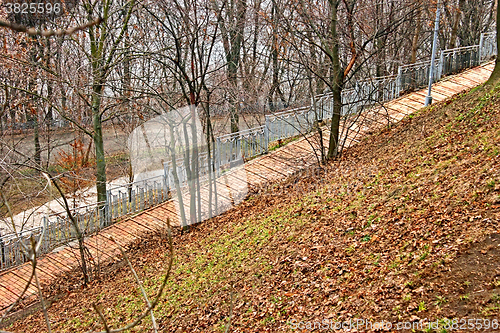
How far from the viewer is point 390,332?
4.69 m

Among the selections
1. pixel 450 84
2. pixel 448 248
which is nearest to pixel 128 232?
pixel 448 248

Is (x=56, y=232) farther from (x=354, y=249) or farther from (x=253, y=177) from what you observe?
(x=354, y=249)

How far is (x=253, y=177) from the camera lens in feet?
44.5

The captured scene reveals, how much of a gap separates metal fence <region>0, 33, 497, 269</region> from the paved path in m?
0.39

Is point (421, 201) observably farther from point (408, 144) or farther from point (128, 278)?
point (128, 278)

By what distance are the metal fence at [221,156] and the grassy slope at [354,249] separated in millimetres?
1835

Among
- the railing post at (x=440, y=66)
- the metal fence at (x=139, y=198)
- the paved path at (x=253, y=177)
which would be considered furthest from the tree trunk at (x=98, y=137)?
the railing post at (x=440, y=66)

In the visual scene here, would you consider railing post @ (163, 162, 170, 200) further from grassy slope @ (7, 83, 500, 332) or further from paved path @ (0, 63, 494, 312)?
grassy slope @ (7, 83, 500, 332)

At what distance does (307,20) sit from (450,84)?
814 cm

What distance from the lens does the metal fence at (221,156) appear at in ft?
38.4

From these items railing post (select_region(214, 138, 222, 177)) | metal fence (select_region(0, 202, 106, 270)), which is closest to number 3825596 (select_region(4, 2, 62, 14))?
metal fence (select_region(0, 202, 106, 270))

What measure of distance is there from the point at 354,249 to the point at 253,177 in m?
7.01

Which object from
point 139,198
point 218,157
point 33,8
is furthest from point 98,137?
point 33,8

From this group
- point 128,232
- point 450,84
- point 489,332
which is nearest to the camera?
point 489,332
